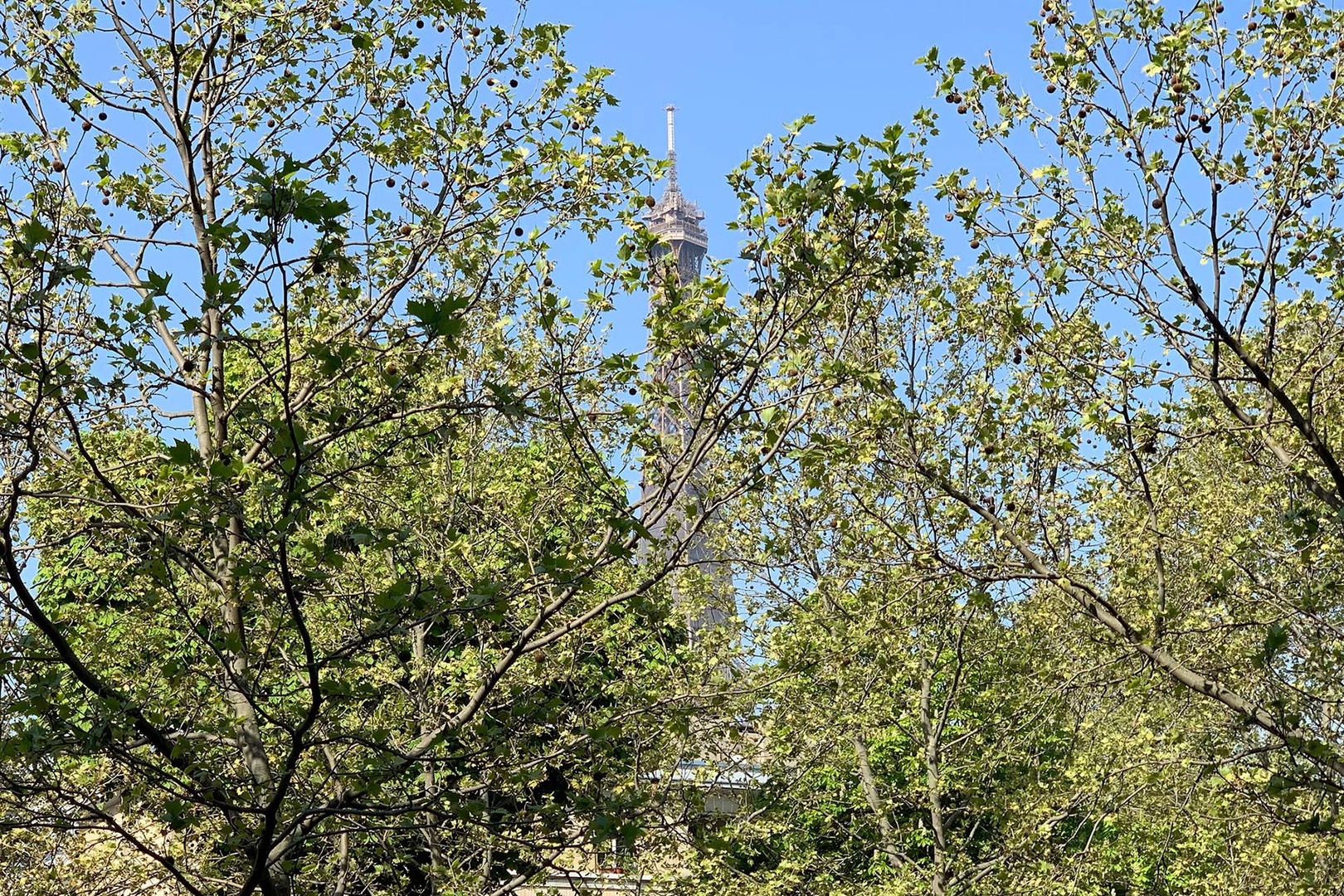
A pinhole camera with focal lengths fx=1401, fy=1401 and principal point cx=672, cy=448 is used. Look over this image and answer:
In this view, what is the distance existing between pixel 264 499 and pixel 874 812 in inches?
651

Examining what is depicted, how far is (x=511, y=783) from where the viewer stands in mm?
9523

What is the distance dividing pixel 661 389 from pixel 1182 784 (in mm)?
11545

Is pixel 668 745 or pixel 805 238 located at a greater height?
pixel 805 238

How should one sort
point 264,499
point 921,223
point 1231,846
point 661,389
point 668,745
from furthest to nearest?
point 1231,846, point 668,745, point 921,223, point 661,389, point 264,499

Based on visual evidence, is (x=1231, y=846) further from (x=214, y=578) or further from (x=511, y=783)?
(x=214, y=578)

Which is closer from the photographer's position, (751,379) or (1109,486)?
(751,379)

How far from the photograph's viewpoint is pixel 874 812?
22453 millimetres

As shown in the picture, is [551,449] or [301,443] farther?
[551,449]

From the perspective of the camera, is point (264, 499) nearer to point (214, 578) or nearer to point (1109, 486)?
point (214, 578)

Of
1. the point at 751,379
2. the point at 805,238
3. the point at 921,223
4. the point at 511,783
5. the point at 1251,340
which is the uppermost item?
the point at 921,223

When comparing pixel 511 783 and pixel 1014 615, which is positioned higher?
pixel 1014 615

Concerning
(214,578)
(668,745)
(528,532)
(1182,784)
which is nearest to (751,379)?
(214,578)

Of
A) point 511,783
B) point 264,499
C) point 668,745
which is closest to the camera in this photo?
point 264,499

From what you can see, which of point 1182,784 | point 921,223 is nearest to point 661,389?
point 921,223
